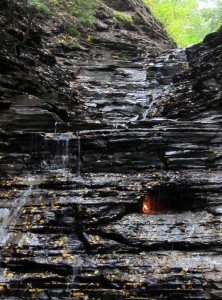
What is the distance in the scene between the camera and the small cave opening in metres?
9.55

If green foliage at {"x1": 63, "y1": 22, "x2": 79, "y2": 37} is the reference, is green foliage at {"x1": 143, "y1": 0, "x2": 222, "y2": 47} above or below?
above

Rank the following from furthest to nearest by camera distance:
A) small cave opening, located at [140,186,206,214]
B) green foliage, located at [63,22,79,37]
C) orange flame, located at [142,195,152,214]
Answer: green foliage, located at [63,22,79,37]
orange flame, located at [142,195,152,214]
small cave opening, located at [140,186,206,214]

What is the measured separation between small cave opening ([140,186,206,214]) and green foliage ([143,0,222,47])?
21621 millimetres

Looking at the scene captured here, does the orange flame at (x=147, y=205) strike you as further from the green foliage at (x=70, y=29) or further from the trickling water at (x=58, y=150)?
the green foliage at (x=70, y=29)

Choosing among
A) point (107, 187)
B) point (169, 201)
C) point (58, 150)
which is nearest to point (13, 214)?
point (107, 187)

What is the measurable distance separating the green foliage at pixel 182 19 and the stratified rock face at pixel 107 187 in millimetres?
15828

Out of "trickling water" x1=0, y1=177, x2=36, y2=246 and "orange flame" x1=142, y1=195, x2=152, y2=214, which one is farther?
"orange flame" x1=142, y1=195, x2=152, y2=214

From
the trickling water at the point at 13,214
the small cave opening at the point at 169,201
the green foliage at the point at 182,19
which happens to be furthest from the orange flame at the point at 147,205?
the green foliage at the point at 182,19

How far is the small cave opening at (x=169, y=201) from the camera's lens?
376 inches

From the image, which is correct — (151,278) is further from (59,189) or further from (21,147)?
(21,147)

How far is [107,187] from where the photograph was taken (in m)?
9.88

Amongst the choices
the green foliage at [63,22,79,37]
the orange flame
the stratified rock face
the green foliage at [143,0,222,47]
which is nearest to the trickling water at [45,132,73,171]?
the stratified rock face

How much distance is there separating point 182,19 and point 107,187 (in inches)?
1164

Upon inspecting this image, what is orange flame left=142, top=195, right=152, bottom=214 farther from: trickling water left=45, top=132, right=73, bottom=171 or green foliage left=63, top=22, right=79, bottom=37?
green foliage left=63, top=22, right=79, bottom=37
